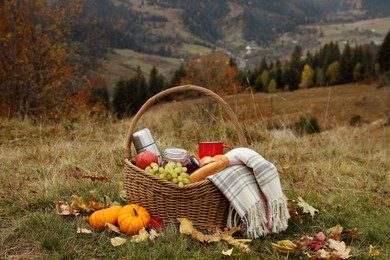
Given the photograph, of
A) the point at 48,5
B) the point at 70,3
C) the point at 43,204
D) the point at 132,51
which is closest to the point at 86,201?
the point at 43,204

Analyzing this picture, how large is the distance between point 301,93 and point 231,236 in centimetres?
5656

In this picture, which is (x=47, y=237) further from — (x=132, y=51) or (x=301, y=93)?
(x=132, y=51)

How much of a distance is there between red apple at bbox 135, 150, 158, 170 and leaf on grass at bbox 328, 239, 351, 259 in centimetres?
148

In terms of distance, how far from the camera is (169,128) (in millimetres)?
7500

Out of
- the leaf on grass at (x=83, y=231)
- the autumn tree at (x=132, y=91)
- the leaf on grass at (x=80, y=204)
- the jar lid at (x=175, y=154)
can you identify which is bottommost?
the autumn tree at (x=132, y=91)

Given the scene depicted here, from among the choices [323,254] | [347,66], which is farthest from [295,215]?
[347,66]

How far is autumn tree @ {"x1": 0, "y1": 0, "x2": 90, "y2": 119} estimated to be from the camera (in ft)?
44.4

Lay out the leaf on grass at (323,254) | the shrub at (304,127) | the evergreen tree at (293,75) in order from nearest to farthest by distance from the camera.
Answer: the leaf on grass at (323,254), the shrub at (304,127), the evergreen tree at (293,75)

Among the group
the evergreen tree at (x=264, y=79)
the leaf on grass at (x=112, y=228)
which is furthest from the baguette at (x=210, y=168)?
the evergreen tree at (x=264, y=79)

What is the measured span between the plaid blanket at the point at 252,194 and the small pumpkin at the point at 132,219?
0.59 m

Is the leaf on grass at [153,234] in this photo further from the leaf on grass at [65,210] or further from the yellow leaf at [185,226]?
the leaf on grass at [65,210]

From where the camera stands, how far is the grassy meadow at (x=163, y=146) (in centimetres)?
271

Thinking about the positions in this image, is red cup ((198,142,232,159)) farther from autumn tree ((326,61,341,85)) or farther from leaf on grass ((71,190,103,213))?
autumn tree ((326,61,341,85))

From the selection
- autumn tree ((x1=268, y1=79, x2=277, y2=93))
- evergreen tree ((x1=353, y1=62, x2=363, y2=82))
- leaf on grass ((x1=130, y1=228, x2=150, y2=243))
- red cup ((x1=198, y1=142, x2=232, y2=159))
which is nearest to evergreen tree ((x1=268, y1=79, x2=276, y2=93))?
autumn tree ((x1=268, y1=79, x2=277, y2=93))
